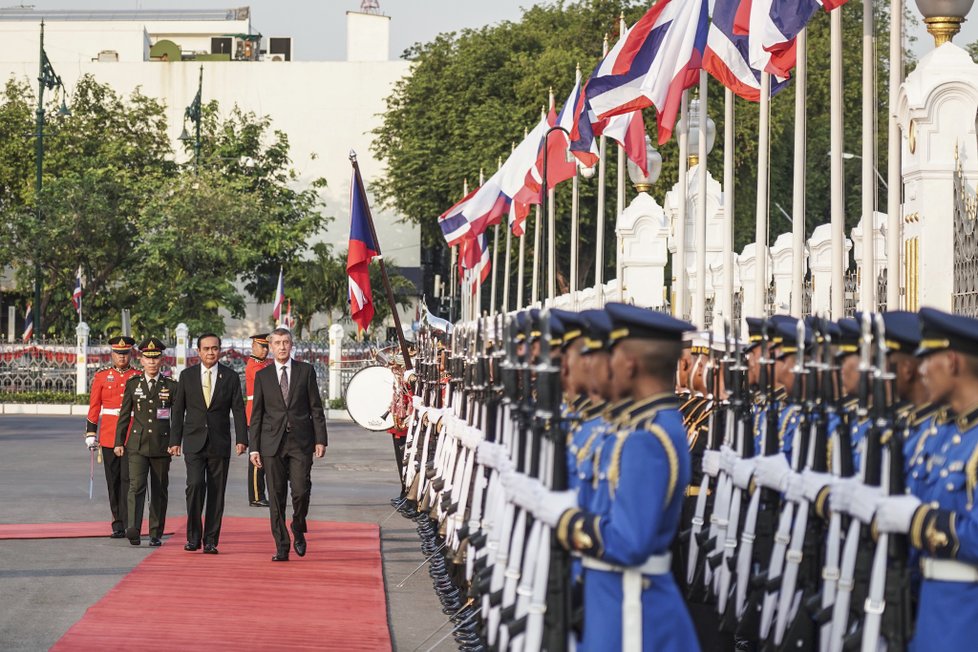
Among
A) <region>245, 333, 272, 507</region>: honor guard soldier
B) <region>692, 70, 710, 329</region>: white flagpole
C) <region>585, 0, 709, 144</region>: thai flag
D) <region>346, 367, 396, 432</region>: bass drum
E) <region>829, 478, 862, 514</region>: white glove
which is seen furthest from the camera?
<region>692, 70, 710, 329</region>: white flagpole

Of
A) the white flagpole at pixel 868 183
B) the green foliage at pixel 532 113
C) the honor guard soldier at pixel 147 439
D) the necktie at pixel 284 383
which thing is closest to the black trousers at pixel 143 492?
the honor guard soldier at pixel 147 439

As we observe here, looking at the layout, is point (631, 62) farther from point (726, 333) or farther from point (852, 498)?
point (852, 498)

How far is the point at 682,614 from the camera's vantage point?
223 inches

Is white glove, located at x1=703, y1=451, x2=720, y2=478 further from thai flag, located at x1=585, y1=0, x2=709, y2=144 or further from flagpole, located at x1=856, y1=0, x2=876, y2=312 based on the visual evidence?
thai flag, located at x1=585, y1=0, x2=709, y2=144

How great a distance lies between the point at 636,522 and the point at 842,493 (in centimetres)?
135

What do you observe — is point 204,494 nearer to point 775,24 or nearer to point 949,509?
point 775,24

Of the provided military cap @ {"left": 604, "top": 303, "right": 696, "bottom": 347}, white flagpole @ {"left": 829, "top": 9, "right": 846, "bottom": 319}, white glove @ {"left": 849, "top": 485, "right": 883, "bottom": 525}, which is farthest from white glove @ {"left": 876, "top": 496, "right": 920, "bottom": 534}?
white flagpole @ {"left": 829, "top": 9, "right": 846, "bottom": 319}

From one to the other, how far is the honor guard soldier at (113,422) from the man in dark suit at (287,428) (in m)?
Result: 1.57

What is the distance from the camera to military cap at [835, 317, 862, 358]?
271 inches

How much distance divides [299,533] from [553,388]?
799 centimetres

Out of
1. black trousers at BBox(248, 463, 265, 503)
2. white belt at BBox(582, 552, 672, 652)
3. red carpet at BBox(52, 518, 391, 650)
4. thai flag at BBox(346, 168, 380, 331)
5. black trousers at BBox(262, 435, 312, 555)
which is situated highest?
thai flag at BBox(346, 168, 380, 331)

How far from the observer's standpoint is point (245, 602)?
451 inches

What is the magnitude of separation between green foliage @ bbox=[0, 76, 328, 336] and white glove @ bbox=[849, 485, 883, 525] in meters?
42.4

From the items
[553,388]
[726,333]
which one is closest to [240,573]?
[726,333]
